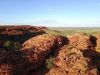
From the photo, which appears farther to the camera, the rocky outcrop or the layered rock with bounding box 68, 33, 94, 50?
the layered rock with bounding box 68, 33, 94, 50

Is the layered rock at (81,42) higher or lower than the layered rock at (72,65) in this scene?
higher

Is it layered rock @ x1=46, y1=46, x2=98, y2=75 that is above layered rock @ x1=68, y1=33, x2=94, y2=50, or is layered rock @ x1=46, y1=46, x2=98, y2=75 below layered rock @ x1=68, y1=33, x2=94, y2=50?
below

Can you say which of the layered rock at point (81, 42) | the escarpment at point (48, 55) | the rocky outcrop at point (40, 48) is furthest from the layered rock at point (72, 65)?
the layered rock at point (81, 42)

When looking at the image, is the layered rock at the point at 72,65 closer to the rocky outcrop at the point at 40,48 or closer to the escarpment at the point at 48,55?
the escarpment at the point at 48,55

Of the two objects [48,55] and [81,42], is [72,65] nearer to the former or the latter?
[48,55]

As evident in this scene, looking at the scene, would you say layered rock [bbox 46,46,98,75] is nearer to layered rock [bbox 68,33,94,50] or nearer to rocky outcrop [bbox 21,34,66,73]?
rocky outcrop [bbox 21,34,66,73]

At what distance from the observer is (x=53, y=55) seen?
93.1 feet

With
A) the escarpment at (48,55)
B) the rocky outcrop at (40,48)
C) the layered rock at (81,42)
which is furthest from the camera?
the layered rock at (81,42)

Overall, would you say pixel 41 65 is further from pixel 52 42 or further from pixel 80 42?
pixel 80 42

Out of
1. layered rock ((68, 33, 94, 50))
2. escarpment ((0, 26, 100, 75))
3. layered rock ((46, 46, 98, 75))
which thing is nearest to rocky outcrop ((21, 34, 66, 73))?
escarpment ((0, 26, 100, 75))

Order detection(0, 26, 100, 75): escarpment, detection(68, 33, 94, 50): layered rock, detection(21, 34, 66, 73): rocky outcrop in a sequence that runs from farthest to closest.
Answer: detection(68, 33, 94, 50): layered rock
detection(21, 34, 66, 73): rocky outcrop
detection(0, 26, 100, 75): escarpment

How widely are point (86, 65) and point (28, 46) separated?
817 cm

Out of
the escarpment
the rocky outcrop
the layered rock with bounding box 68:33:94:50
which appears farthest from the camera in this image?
the layered rock with bounding box 68:33:94:50

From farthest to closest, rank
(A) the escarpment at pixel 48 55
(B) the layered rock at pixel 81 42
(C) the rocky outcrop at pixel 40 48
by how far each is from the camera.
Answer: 1. (B) the layered rock at pixel 81 42
2. (C) the rocky outcrop at pixel 40 48
3. (A) the escarpment at pixel 48 55
